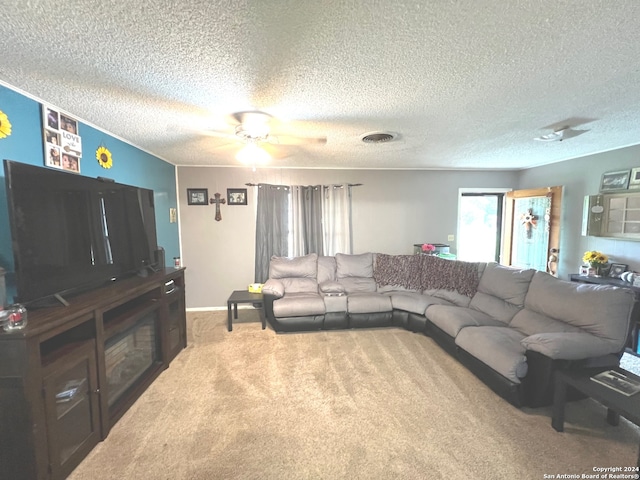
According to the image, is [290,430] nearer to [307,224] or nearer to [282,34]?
[282,34]

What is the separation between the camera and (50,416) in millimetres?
1392

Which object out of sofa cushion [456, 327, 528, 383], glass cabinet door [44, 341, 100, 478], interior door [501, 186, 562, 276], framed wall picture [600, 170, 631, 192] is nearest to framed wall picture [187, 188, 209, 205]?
glass cabinet door [44, 341, 100, 478]

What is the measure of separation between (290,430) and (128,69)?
2.45 meters

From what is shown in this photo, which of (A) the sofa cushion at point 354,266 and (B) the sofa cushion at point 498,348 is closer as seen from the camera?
(B) the sofa cushion at point 498,348

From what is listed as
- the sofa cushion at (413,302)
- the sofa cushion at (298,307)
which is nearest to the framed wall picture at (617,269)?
the sofa cushion at (413,302)

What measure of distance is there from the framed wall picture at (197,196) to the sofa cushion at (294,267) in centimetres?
144

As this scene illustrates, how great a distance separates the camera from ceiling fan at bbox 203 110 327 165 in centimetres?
213

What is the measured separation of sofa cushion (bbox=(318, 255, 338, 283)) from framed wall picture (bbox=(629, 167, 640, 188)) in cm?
370

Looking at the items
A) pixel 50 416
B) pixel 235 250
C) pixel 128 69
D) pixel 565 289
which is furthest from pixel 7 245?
pixel 565 289

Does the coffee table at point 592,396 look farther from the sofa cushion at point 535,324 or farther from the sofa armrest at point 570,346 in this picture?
the sofa cushion at point 535,324

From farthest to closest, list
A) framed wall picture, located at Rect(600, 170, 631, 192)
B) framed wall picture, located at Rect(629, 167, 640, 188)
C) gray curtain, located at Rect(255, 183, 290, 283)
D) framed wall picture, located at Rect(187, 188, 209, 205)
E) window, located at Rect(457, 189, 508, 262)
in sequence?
window, located at Rect(457, 189, 508, 262) < gray curtain, located at Rect(255, 183, 290, 283) < framed wall picture, located at Rect(187, 188, 209, 205) < framed wall picture, located at Rect(600, 170, 631, 192) < framed wall picture, located at Rect(629, 167, 640, 188)

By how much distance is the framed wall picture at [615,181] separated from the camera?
317 cm

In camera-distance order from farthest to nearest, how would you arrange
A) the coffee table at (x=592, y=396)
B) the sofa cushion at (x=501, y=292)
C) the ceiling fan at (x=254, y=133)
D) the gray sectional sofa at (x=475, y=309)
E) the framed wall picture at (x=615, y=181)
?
the framed wall picture at (x=615, y=181), the sofa cushion at (x=501, y=292), the ceiling fan at (x=254, y=133), the gray sectional sofa at (x=475, y=309), the coffee table at (x=592, y=396)

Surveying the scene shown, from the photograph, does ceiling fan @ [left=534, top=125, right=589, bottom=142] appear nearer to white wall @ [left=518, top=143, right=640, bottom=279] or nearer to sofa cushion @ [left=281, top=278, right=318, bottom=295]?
white wall @ [left=518, top=143, right=640, bottom=279]
